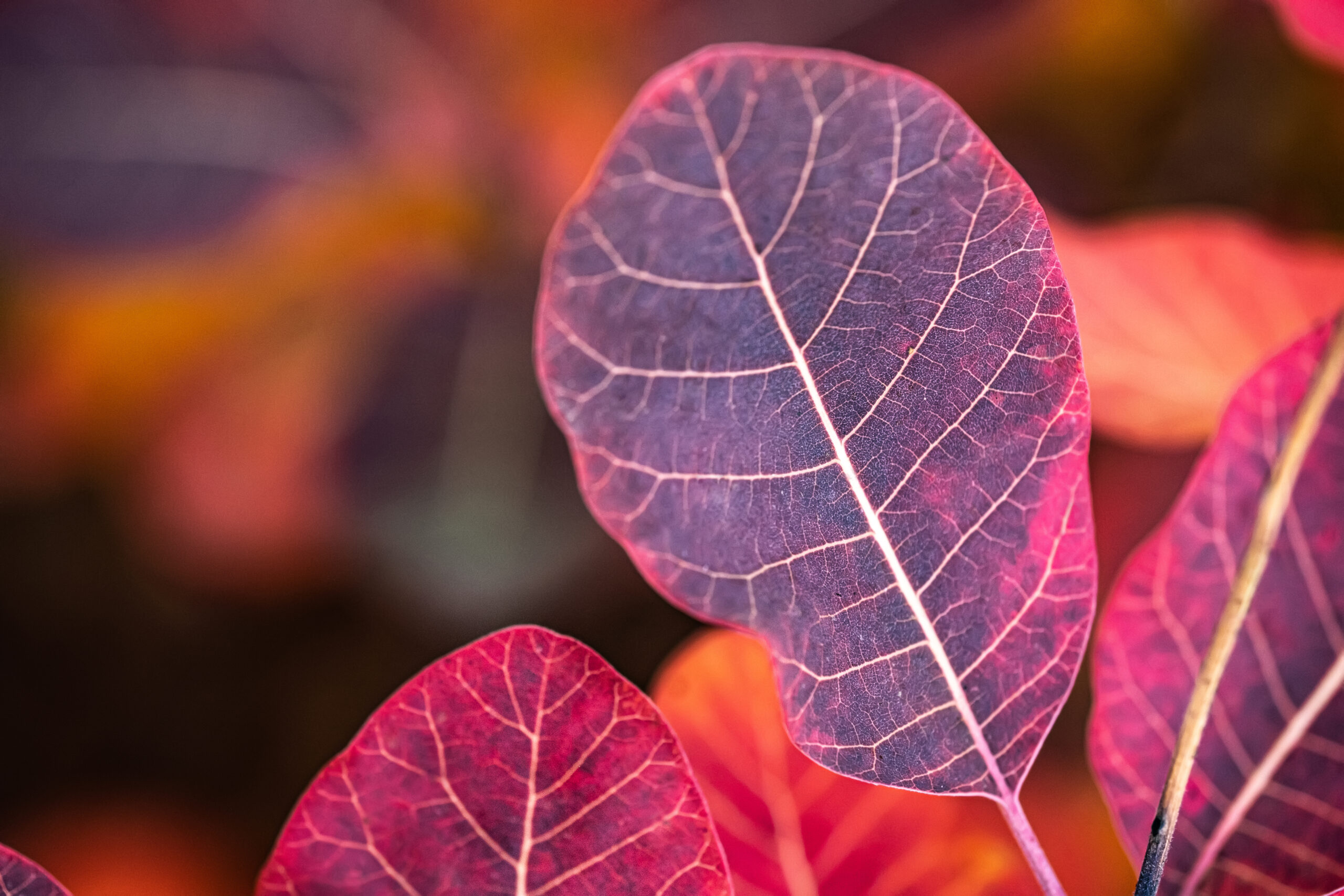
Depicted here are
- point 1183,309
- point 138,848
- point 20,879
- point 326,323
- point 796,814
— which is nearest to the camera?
point 20,879

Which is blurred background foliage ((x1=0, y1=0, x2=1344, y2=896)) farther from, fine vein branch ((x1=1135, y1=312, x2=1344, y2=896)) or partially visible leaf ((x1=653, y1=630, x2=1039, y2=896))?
fine vein branch ((x1=1135, y1=312, x2=1344, y2=896))

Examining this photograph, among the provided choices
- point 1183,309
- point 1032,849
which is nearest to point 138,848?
point 1032,849

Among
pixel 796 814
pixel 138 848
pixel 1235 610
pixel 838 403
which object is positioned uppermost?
pixel 838 403

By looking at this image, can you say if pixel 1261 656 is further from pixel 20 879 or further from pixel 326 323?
pixel 326 323

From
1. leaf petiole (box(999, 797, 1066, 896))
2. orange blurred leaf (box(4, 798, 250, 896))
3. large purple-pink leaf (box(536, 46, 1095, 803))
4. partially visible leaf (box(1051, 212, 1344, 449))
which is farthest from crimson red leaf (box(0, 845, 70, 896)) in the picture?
orange blurred leaf (box(4, 798, 250, 896))

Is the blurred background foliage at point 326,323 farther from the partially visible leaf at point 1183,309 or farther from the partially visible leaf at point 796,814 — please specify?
the partially visible leaf at point 796,814

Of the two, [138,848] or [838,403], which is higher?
[838,403]

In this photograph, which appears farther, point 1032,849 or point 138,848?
point 138,848
